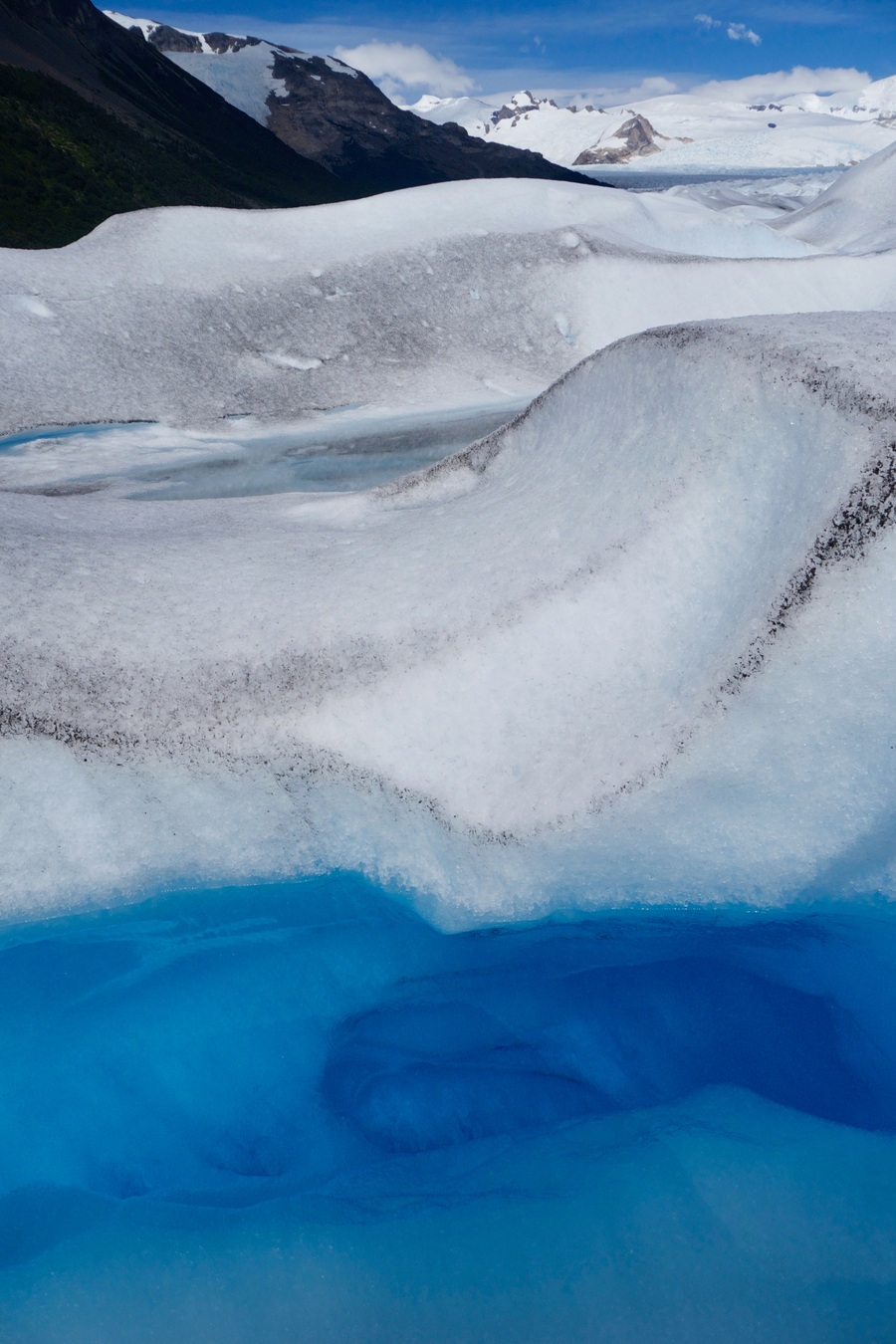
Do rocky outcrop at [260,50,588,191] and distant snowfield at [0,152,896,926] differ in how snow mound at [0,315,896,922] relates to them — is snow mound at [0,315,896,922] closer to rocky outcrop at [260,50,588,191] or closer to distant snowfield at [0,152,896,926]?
distant snowfield at [0,152,896,926]

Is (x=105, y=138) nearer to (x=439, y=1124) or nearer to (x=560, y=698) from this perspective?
(x=560, y=698)

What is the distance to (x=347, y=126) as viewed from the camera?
300 ft

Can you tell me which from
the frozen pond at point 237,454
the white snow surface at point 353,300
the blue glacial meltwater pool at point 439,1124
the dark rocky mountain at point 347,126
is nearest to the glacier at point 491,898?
the blue glacial meltwater pool at point 439,1124

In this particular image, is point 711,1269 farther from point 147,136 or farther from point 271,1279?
point 147,136

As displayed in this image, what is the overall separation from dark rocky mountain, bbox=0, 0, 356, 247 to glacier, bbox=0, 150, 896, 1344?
39.2 meters

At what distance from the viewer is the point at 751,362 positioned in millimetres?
4434

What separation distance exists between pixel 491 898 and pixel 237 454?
742cm

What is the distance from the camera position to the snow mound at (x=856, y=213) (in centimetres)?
1797

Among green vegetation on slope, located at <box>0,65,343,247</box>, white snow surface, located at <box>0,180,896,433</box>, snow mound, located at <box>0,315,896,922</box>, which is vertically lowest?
snow mound, located at <box>0,315,896,922</box>

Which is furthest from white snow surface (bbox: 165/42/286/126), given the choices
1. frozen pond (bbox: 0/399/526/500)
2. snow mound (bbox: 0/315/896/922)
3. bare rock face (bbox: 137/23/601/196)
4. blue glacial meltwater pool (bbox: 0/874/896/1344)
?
blue glacial meltwater pool (bbox: 0/874/896/1344)

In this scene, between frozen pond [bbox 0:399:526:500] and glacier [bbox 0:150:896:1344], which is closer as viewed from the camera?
glacier [bbox 0:150:896:1344]

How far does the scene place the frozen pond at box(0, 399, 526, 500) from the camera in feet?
29.9

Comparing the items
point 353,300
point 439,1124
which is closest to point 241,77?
point 353,300

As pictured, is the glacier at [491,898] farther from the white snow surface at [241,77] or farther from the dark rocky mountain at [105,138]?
the white snow surface at [241,77]
